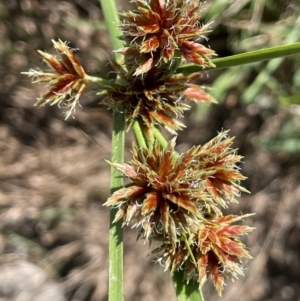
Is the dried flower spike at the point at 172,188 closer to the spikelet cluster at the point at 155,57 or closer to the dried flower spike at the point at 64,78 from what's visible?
the spikelet cluster at the point at 155,57

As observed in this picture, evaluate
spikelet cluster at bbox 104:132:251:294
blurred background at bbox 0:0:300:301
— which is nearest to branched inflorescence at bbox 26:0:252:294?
spikelet cluster at bbox 104:132:251:294

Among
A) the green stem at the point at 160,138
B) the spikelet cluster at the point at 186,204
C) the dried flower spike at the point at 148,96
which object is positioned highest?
the dried flower spike at the point at 148,96

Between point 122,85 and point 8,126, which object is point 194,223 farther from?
point 8,126

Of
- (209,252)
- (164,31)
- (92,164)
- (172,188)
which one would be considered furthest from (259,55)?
(92,164)

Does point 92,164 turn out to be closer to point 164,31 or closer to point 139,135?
point 139,135

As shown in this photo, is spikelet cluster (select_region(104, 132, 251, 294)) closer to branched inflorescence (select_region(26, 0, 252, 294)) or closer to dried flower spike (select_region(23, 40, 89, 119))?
branched inflorescence (select_region(26, 0, 252, 294))

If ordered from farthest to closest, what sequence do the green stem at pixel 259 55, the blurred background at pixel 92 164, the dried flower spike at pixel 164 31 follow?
1. the blurred background at pixel 92 164
2. the dried flower spike at pixel 164 31
3. the green stem at pixel 259 55

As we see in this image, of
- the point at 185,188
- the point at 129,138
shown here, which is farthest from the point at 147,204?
the point at 129,138

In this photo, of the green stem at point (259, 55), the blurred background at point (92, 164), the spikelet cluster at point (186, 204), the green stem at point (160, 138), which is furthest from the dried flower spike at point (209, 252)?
the blurred background at point (92, 164)
